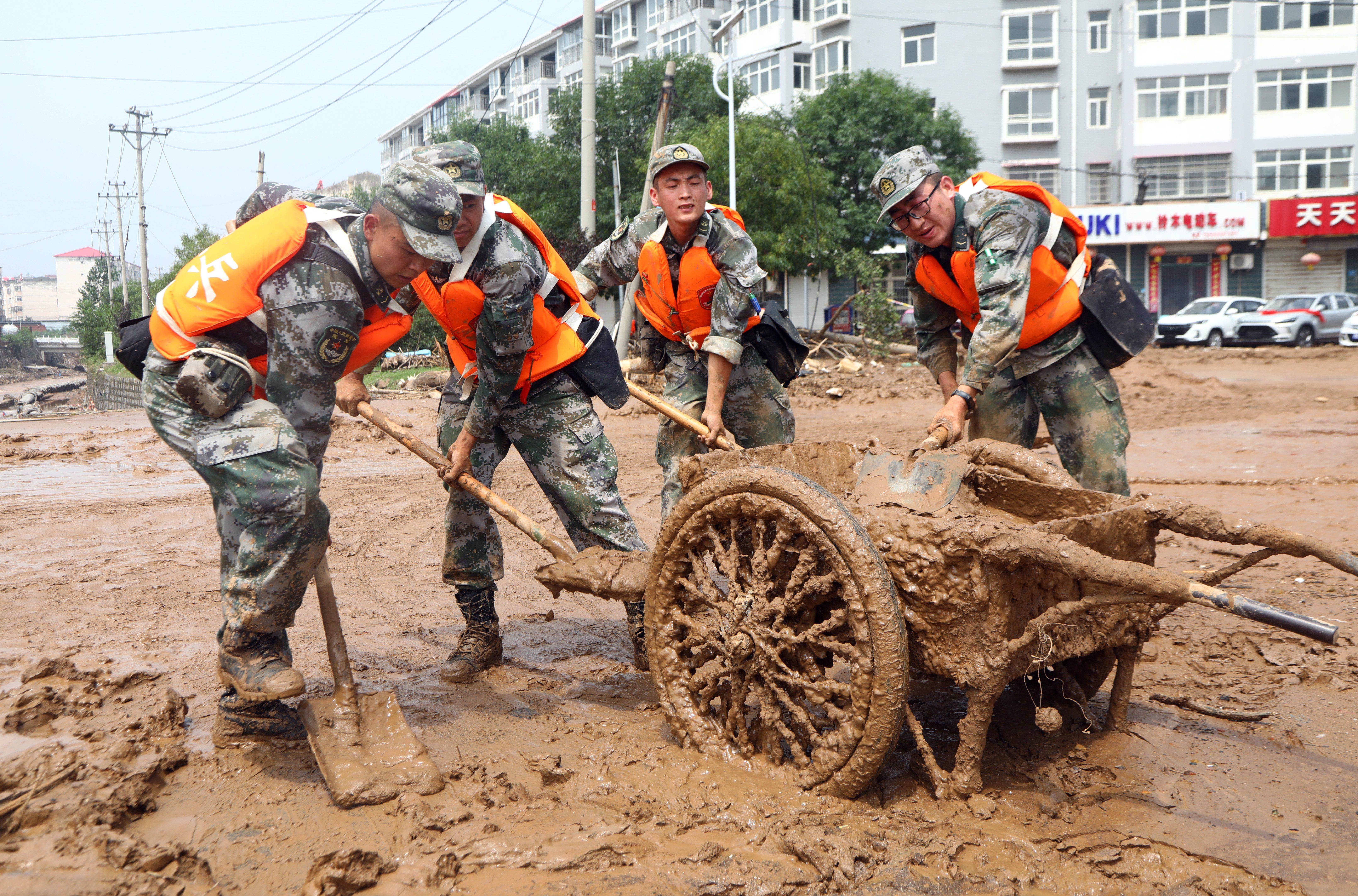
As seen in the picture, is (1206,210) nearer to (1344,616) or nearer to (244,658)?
(1344,616)

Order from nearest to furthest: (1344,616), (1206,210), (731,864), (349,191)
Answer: (731,864) → (1344,616) → (1206,210) → (349,191)

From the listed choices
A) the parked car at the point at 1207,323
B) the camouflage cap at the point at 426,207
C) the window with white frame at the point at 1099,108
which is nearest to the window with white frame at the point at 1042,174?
the window with white frame at the point at 1099,108

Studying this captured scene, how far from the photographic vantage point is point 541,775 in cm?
300

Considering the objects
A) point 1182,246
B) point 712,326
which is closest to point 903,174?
point 712,326

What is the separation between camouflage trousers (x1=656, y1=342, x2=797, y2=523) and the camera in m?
4.45

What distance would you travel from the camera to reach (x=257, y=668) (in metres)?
3.12

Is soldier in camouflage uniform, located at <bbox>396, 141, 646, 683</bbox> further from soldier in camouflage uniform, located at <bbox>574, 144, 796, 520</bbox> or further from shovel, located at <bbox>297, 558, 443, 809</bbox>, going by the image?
shovel, located at <bbox>297, 558, 443, 809</bbox>

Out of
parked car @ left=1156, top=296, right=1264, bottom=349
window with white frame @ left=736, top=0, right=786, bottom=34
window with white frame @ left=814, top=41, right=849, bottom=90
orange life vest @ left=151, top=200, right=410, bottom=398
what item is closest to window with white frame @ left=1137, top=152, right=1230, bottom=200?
parked car @ left=1156, top=296, right=1264, bottom=349

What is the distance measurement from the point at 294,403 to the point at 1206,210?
31673mm

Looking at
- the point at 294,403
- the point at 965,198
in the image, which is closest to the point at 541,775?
the point at 294,403

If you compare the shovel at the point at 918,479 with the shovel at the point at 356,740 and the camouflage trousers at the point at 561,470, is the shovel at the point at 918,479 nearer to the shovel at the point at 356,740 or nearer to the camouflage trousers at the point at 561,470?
the camouflage trousers at the point at 561,470

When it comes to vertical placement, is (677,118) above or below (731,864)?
above

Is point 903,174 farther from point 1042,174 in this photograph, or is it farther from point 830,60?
point 830,60

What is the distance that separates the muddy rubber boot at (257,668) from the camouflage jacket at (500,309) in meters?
1.02
